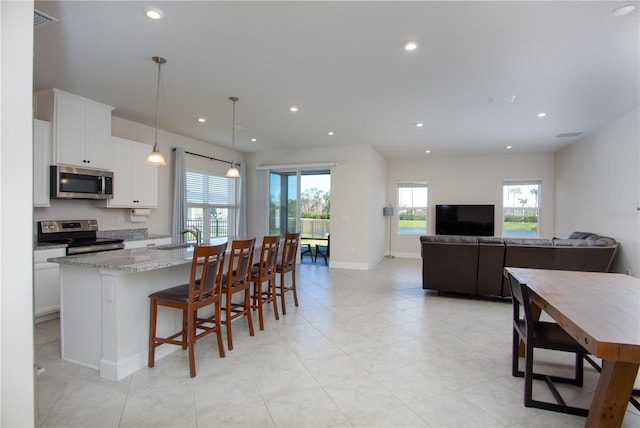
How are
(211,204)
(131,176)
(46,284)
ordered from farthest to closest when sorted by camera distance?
(211,204) < (131,176) < (46,284)

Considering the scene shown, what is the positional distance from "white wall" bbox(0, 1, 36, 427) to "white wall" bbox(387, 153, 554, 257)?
339 inches

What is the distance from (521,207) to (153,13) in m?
8.55

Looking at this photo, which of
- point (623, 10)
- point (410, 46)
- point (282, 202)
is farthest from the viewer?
point (282, 202)

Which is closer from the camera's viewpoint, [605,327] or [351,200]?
[605,327]

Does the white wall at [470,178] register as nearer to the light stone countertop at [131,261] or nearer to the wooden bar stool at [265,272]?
the wooden bar stool at [265,272]

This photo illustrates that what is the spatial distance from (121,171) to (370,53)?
3.91 metres

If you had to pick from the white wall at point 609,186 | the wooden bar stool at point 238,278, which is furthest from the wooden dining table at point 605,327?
the white wall at point 609,186

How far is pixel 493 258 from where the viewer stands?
4.47 meters

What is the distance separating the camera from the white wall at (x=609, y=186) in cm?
445

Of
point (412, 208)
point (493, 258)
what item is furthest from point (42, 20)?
point (412, 208)

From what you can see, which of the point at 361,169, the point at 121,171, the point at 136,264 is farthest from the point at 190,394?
the point at 361,169

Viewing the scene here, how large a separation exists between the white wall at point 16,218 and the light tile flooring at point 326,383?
4.49ft

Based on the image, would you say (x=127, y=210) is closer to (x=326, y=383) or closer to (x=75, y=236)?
(x=75, y=236)

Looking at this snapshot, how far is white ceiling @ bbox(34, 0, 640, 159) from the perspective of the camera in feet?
7.61
